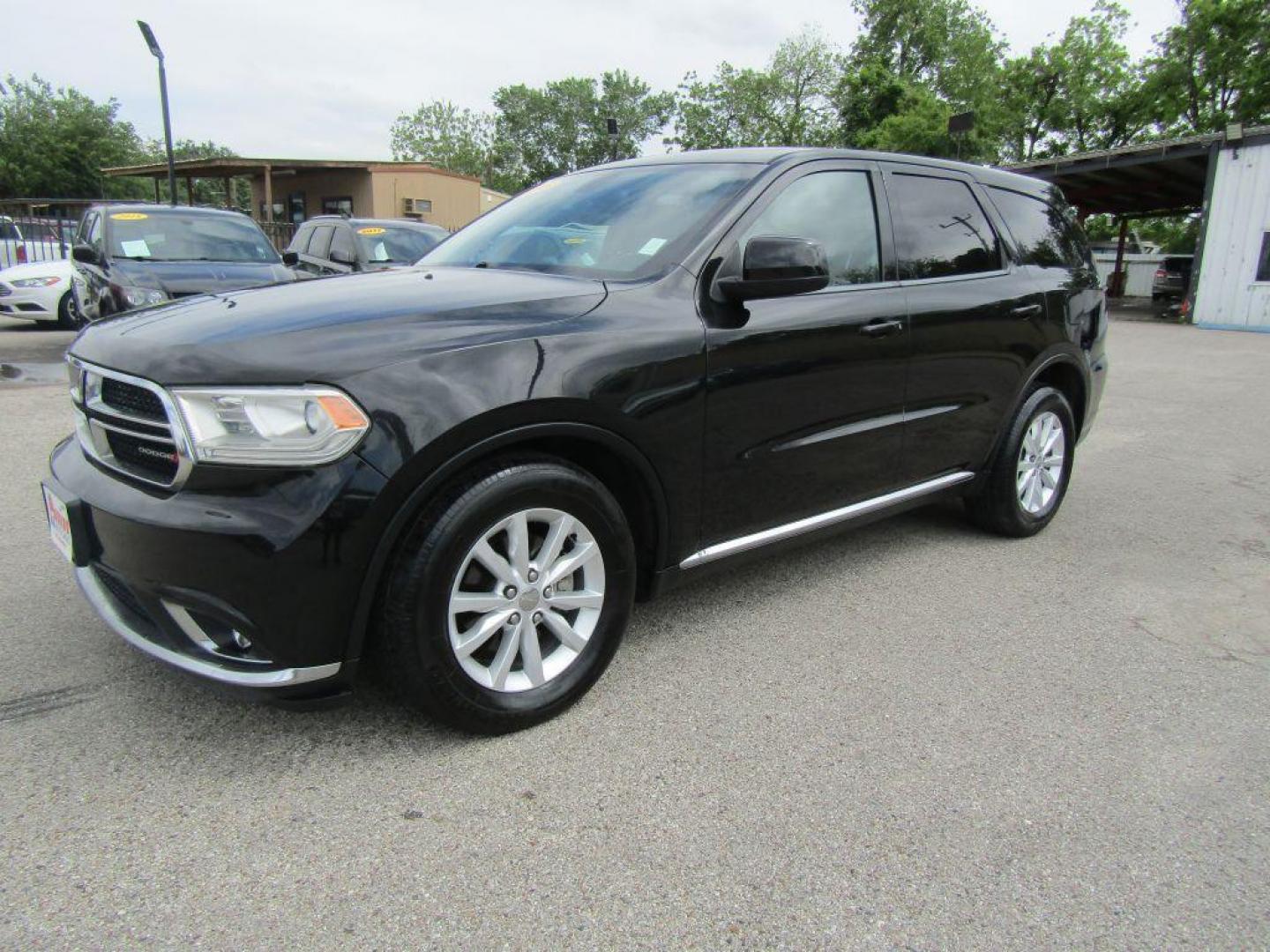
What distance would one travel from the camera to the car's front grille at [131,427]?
7.04ft

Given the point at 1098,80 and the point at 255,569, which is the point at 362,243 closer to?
the point at 255,569

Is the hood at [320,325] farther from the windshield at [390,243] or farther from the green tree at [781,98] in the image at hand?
the green tree at [781,98]

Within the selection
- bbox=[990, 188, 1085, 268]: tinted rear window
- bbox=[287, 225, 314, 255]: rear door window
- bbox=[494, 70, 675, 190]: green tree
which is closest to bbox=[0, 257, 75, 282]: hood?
bbox=[287, 225, 314, 255]: rear door window

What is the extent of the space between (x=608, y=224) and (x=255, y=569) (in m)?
1.81

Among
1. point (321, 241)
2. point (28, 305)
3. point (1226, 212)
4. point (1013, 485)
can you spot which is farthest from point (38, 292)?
point (1226, 212)


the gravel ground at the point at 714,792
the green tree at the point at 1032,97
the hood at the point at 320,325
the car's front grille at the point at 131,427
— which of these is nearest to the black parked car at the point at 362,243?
the gravel ground at the point at 714,792

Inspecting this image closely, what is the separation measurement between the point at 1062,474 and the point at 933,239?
65.4 inches

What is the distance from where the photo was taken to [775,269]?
2.76m

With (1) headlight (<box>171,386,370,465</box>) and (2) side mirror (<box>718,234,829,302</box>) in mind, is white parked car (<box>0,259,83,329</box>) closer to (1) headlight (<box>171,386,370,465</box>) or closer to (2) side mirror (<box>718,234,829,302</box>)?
(1) headlight (<box>171,386,370,465</box>)

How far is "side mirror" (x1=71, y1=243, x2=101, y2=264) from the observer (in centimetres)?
859

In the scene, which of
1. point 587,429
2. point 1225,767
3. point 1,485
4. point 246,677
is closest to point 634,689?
point 587,429

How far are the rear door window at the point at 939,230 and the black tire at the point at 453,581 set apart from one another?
1.87 metres

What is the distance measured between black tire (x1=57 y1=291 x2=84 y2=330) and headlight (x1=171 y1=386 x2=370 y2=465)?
39.9 ft

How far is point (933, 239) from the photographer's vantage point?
3.77 m
